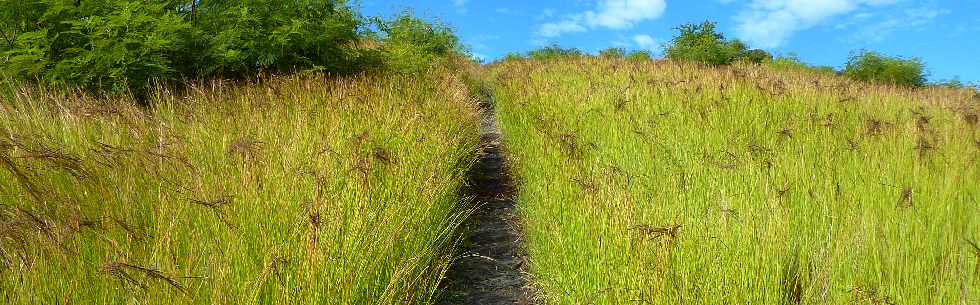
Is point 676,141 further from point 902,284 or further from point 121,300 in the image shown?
point 121,300

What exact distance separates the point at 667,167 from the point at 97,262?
129 inches

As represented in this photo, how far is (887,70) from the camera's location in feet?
63.7

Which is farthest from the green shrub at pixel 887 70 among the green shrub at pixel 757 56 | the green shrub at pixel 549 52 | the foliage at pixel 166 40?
the foliage at pixel 166 40

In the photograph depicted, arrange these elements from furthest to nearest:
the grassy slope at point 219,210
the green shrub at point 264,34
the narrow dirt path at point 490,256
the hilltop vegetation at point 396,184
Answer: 1. the green shrub at point 264,34
2. the narrow dirt path at point 490,256
3. the hilltop vegetation at point 396,184
4. the grassy slope at point 219,210

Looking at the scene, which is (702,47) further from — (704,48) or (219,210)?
(219,210)

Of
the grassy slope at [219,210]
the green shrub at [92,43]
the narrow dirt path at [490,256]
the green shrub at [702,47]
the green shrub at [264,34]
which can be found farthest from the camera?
the green shrub at [702,47]

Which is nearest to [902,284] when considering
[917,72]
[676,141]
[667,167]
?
[667,167]

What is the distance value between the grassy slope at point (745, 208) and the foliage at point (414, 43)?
4264 millimetres

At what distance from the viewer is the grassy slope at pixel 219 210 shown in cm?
221

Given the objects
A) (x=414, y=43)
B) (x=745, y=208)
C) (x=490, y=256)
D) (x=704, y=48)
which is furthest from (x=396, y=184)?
(x=704, y=48)

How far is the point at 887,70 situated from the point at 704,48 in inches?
229

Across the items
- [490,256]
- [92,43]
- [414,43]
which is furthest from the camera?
[414,43]

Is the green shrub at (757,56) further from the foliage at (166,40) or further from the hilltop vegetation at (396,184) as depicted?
the foliage at (166,40)

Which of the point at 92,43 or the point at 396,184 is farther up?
the point at 92,43
